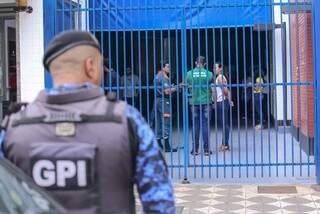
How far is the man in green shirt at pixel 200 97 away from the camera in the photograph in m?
9.29

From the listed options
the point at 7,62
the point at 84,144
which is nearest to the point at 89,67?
the point at 84,144

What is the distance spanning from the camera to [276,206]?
7.37 metres

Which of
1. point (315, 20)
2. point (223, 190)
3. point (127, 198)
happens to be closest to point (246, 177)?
point (223, 190)

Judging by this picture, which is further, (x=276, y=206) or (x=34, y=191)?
(x=276, y=206)

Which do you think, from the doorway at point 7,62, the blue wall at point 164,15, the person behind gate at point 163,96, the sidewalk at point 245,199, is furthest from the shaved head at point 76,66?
the doorway at point 7,62

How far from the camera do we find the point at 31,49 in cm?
945

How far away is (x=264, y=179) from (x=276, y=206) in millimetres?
1643

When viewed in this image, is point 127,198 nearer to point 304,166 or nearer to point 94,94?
point 94,94

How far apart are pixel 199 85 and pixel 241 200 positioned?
6.60 ft

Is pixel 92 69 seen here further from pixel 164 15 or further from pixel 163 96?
pixel 164 15

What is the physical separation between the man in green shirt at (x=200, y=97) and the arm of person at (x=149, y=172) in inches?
251

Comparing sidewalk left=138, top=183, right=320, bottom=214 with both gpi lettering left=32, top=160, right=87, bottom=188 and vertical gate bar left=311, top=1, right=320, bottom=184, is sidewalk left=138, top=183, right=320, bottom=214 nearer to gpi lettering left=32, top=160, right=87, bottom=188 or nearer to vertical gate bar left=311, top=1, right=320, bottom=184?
vertical gate bar left=311, top=1, right=320, bottom=184

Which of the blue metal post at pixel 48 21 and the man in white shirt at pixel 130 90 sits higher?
the blue metal post at pixel 48 21

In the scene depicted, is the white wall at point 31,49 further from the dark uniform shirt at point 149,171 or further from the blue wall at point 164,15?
the dark uniform shirt at point 149,171
